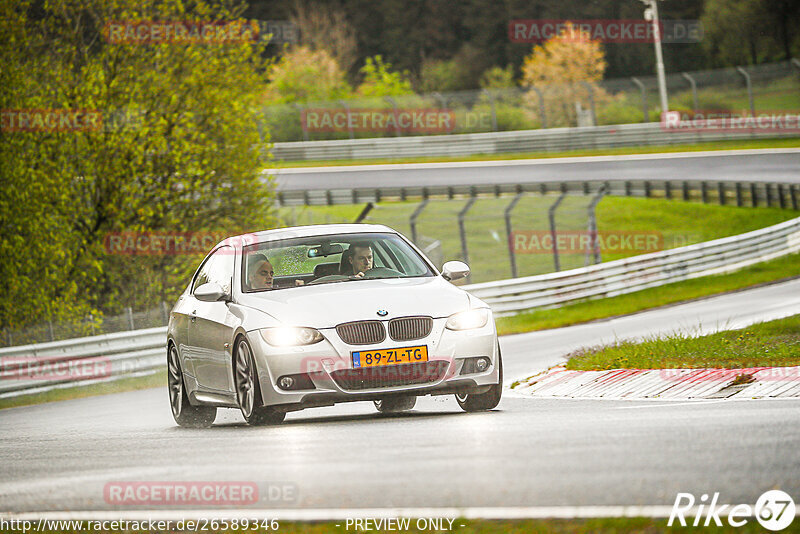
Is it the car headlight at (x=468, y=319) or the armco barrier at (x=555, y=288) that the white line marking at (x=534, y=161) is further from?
the car headlight at (x=468, y=319)

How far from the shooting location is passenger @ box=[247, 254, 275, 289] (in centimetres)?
1038

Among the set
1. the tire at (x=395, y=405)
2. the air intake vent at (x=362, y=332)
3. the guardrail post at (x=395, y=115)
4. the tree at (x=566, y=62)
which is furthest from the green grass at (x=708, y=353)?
the tree at (x=566, y=62)

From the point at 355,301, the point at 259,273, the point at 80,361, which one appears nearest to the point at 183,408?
the point at 259,273

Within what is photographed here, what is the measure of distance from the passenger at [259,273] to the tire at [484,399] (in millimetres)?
1855

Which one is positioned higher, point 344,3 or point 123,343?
point 344,3

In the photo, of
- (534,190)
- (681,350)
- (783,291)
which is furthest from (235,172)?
(534,190)

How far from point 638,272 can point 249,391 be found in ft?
70.3

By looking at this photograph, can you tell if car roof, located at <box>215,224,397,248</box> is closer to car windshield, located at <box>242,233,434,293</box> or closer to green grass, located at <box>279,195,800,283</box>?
car windshield, located at <box>242,233,434,293</box>

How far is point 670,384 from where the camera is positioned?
35.4 ft

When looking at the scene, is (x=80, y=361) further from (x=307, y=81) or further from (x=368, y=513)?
(x=307, y=81)

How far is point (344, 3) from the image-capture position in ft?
310

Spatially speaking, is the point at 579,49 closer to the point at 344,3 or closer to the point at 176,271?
the point at 344,3

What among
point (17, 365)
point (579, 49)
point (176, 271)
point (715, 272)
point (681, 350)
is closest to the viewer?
point (681, 350)

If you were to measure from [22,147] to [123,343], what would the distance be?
6.14 metres
